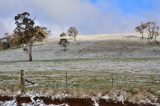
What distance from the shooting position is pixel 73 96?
23188 millimetres

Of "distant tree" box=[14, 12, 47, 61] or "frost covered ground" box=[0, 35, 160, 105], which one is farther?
"distant tree" box=[14, 12, 47, 61]

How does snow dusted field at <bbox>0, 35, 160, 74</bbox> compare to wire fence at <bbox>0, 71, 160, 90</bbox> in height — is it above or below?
below

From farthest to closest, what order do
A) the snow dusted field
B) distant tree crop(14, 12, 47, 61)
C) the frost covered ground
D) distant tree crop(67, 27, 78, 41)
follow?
distant tree crop(67, 27, 78, 41) → distant tree crop(14, 12, 47, 61) → the snow dusted field → the frost covered ground

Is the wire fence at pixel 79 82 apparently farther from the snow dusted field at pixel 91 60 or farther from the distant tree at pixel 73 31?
the distant tree at pixel 73 31

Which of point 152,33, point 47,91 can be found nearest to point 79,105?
point 47,91

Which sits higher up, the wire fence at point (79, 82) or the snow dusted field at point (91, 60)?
the wire fence at point (79, 82)

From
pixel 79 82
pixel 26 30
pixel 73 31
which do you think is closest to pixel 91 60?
pixel 26 30

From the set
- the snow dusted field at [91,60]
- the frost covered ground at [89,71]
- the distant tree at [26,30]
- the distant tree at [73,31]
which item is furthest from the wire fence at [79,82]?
the distant tree at [73,31]

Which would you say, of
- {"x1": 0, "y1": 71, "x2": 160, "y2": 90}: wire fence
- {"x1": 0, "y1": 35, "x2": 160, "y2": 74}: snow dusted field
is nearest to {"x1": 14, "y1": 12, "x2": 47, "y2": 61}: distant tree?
{"x1": 0, "y1": 35, "x2": 160, "y2": 74}: snow dusted field

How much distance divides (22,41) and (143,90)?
83320mm

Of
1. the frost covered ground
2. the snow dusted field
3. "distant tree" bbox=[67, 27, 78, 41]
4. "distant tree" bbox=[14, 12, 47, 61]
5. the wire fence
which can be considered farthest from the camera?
"distant tree" bbox=[67, 27, 78, 41]

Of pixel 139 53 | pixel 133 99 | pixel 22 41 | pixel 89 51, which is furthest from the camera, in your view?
pixel 89 51

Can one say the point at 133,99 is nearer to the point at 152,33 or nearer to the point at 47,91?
the point at 47,91

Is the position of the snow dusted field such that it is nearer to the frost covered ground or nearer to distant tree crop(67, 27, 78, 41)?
the frost covered ground
